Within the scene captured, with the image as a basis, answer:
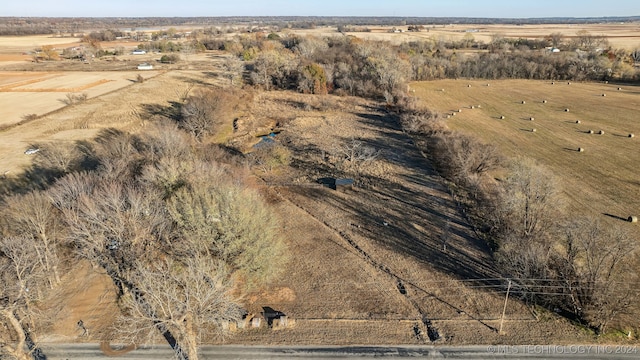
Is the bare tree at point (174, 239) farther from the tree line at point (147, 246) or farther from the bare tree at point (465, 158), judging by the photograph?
the bare tree at point (465, 158)

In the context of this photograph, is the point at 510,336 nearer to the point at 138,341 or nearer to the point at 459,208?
the point at 459,208

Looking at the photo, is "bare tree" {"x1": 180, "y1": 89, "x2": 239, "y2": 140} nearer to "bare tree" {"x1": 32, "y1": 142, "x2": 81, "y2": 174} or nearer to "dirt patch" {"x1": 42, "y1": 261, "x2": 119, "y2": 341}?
"bare tree" {"x1": 32, "y1": 142, "x2": 81, "y2": 174}

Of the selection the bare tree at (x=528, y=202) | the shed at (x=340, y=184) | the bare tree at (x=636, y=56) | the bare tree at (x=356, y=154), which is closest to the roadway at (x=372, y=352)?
the bare tree at (x=528, y=202)

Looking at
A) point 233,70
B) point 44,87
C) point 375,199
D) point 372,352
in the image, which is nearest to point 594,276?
point 372,352

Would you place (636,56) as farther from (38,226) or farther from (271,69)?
(38,226)

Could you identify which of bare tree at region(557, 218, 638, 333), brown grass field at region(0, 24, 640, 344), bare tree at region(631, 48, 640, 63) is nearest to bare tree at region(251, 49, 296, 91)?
brown grass field at region(0, 24, 640, 344)

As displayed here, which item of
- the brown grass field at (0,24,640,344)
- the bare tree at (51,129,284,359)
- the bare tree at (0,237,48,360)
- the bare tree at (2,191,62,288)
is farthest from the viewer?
the bare tree at (2,191,62,288)

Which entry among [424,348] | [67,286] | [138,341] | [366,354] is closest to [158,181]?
[67,286]
